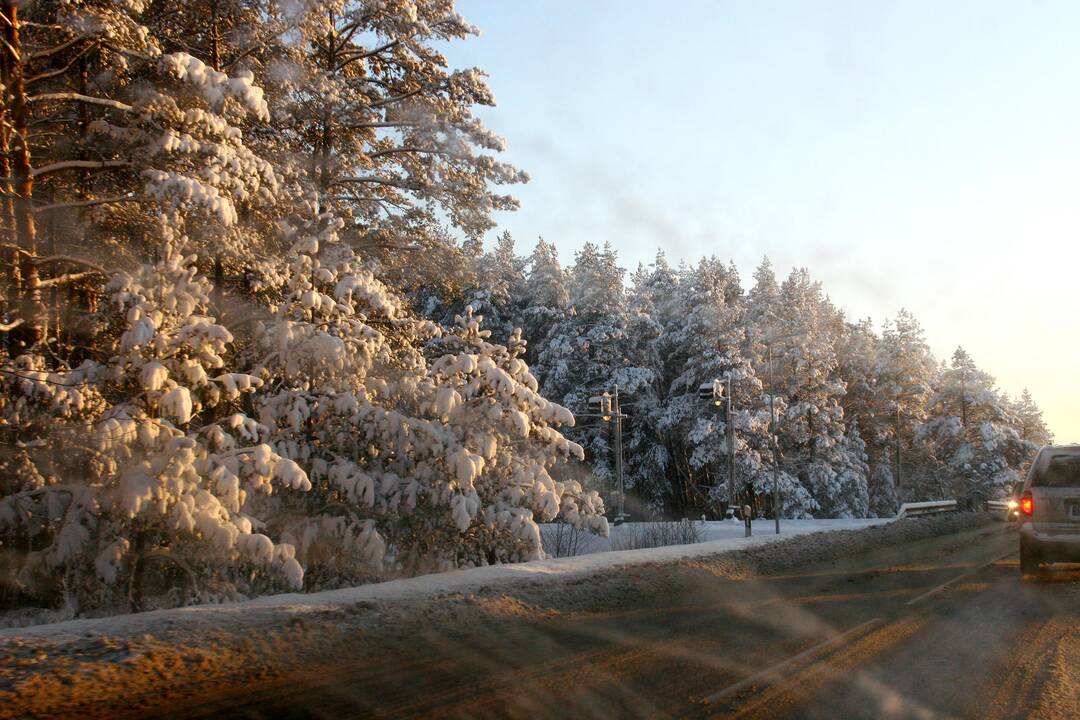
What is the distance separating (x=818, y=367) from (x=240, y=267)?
4702 centimetres

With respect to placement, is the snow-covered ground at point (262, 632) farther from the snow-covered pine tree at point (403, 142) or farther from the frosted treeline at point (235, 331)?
the snow-covered pine tree at point (403, 142)

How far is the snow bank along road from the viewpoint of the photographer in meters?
5.95

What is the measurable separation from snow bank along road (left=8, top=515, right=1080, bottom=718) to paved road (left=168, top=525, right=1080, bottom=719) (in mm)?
28

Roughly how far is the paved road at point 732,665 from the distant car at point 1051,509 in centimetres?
183

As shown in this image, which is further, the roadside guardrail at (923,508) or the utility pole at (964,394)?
the utility pole at (964,394)

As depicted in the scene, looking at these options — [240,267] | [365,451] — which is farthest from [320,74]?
[365,451]

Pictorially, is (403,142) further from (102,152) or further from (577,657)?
(577,657)

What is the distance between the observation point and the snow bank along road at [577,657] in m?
5.95

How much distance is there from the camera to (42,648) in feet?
23.2

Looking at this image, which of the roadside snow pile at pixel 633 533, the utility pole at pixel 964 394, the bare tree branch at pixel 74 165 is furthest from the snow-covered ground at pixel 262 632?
the utility pole at pixel 964 394

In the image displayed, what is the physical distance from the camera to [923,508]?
3778cm

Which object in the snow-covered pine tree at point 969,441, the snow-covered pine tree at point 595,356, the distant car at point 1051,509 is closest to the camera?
the distant car at point 1051,509

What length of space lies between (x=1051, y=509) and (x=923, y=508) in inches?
1049

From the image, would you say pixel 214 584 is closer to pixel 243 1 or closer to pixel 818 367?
pixel 243 1
